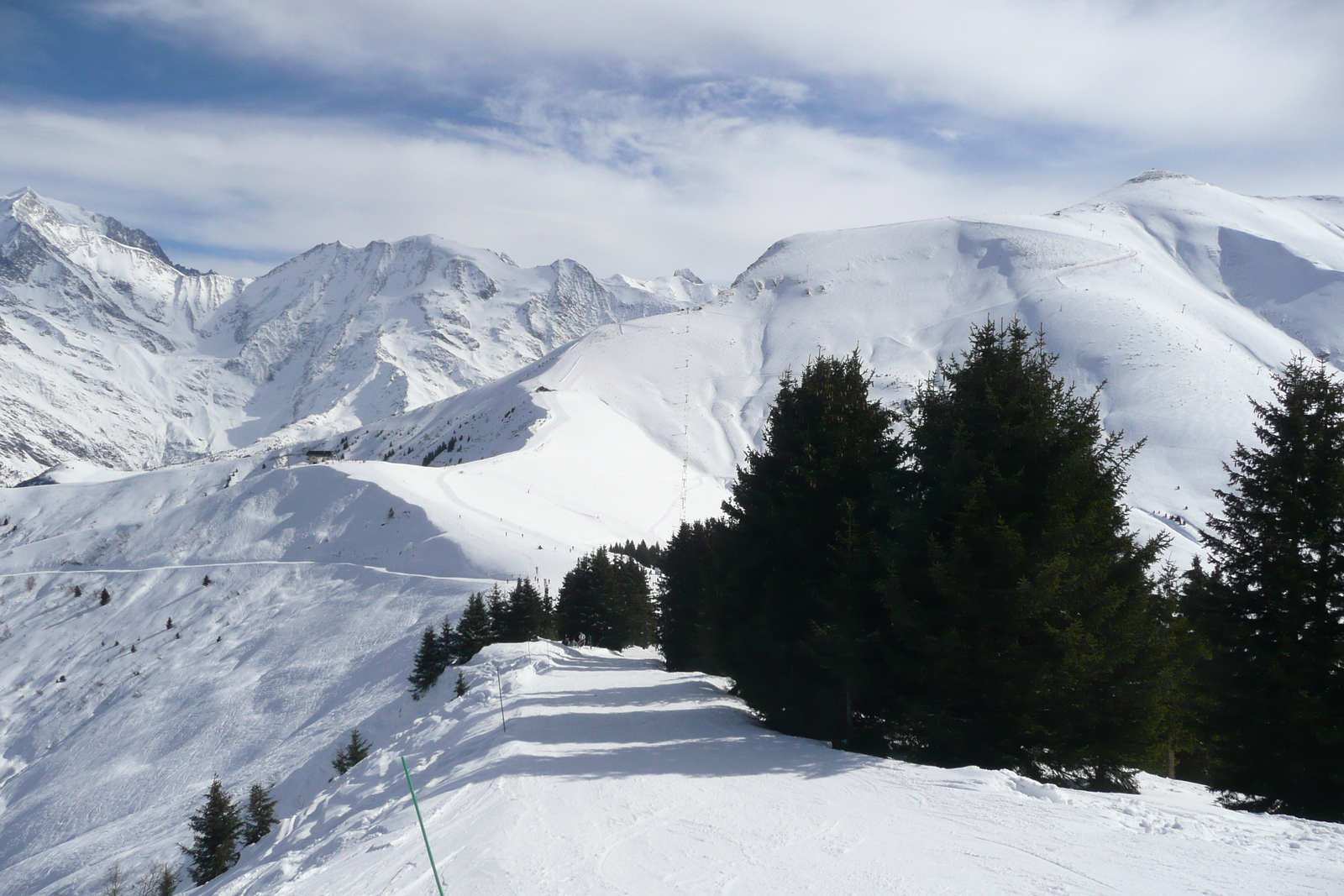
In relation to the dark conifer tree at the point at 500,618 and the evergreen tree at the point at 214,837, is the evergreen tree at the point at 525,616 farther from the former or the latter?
the evergreen tree at the point at 214,837

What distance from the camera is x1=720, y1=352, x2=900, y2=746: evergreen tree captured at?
13.7 metres

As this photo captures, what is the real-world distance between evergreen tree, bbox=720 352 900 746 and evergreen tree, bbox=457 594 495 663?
799 inches

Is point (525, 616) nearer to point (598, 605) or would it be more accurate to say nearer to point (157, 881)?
point (598, 605)

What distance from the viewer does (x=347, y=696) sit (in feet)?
119

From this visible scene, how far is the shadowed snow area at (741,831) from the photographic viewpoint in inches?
273

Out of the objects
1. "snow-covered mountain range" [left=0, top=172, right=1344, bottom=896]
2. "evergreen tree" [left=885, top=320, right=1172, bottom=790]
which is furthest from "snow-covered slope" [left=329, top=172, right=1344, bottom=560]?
"evergreen tree" [left=885, top=320, right=1172, bottom=790]

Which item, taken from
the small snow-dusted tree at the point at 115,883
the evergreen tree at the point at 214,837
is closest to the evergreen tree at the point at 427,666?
the evergreen tree at the point at 214,837

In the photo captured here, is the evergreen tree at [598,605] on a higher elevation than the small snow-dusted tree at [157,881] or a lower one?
higher

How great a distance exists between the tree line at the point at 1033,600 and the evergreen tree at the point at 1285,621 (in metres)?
0.03

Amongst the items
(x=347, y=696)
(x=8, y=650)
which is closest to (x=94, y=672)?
(x=8, y=650)

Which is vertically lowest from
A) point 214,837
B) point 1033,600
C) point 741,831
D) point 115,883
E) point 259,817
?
point 115,883

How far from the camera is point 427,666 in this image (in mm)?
34312

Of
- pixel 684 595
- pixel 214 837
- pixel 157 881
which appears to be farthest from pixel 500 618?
pixel 157 881

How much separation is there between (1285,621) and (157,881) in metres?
31.8
